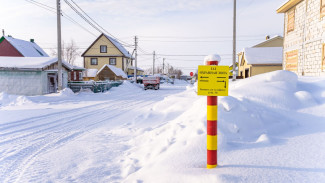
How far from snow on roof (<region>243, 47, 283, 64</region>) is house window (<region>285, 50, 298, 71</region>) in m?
10.9

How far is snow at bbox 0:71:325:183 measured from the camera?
2.77 meters

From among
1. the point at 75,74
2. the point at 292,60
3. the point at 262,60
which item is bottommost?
the point at 75,74

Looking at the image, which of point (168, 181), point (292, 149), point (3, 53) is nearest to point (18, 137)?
point (168, 181)

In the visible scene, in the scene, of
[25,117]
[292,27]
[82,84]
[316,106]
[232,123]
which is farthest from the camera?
[82,84]

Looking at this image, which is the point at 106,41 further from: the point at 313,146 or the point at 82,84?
the point at 313,146

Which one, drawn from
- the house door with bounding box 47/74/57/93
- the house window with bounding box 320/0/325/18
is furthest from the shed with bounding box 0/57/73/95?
the house window with bounding box 320/0/325/18

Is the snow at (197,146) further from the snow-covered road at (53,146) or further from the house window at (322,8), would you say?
the house window at (322,8)

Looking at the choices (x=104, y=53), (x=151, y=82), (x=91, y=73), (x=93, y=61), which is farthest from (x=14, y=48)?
(x=151, y=82)

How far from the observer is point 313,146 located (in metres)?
3.20

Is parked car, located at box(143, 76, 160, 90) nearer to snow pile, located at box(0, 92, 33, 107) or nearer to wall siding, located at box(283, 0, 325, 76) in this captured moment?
snow pile, located at box(0, 92, 33, 107)

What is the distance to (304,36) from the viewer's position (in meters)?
13.3

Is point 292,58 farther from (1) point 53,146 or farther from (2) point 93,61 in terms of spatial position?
(2) point 93,61

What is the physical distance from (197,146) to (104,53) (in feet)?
154

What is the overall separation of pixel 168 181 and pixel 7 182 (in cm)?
249
